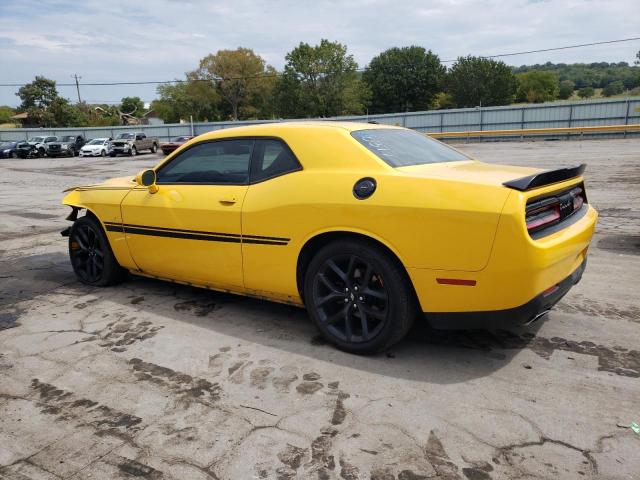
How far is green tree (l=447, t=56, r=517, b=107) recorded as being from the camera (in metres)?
75.9

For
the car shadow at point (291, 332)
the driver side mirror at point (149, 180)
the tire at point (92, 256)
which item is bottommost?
the car shadow at point (291, 332)

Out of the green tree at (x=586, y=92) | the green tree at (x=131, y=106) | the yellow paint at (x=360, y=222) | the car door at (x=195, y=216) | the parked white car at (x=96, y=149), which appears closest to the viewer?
the yellow paint at (x=360, y=222)

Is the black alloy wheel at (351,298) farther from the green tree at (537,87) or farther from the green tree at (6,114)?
A: the green tree at (6,114)

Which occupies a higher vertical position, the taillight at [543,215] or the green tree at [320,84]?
the green tree at [320,84]

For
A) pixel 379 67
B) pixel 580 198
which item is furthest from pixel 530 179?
pixel 379 67

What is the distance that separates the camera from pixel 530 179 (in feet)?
9.53

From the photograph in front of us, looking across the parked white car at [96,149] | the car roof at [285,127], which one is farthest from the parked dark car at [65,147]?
the car roof at [285,127]

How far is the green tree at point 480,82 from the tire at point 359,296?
3093 inches

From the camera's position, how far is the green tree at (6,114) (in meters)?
110

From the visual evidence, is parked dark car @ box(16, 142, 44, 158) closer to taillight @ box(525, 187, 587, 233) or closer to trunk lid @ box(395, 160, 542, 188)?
trunk lid @ box(395, 160, 542, 188)

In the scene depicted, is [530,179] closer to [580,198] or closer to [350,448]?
[580,198]

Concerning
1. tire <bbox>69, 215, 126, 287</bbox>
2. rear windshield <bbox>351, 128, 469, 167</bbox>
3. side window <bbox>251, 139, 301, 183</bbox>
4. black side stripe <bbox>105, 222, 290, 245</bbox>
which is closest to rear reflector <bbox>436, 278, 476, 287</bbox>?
rear windshield <bbox>351, 128, 469, 167</bbox>

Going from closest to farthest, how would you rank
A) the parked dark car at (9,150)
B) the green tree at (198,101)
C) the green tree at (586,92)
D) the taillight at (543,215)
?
the taillight at (543,215) < the parked dark car at (9,150) < the green tree at (198,101) < the green tree at (586,92)

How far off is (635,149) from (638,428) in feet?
73.5
